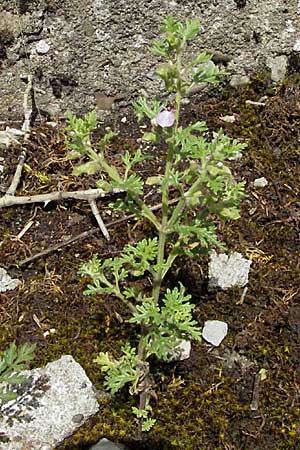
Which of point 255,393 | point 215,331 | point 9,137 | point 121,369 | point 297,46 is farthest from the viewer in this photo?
point 297,46

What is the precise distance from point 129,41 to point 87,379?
1656mm

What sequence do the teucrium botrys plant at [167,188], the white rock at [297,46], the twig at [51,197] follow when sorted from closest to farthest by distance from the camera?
the teucrium botrys plant at [167,188] < the twig at [51,197] < the white rock at [297,46]

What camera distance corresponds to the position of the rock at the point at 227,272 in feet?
9.55

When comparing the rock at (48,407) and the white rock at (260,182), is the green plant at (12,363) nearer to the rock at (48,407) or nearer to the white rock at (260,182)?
the rock at (48,407)

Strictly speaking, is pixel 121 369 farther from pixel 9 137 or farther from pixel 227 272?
pixel 9 137

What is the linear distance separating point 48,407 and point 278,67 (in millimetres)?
1989

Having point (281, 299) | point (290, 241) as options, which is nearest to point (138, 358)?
point (281, 299)

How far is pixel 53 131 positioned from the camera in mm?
3482

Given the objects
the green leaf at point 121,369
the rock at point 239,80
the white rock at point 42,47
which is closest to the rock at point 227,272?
the green leaf at point 121,369

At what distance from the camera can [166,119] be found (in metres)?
2.16

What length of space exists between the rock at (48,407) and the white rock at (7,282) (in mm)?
394

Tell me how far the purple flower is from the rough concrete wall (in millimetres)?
1411

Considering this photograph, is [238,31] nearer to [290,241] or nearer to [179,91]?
[290,241]

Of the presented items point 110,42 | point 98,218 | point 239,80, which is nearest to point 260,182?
point 239,80
